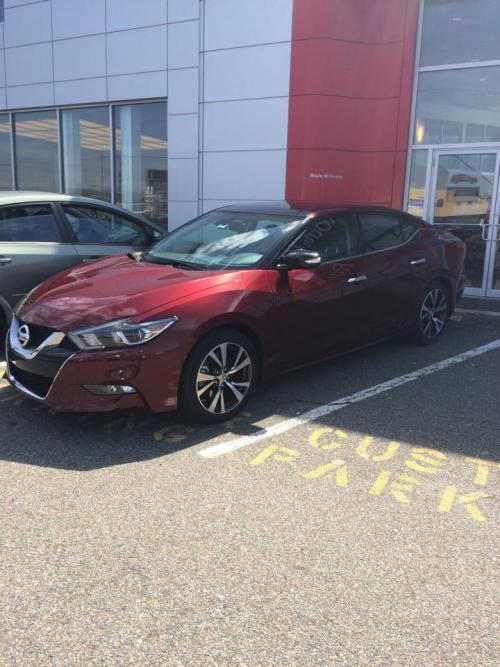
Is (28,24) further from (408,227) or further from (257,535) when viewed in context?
(257,535)

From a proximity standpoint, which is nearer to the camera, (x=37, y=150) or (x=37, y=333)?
(x=37, y=333)

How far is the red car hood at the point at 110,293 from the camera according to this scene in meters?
4.02

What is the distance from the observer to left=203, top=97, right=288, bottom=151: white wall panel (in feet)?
31.7

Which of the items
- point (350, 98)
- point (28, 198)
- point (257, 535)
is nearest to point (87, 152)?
point (350, 98)

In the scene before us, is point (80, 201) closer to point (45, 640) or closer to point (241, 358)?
point (241, 358)

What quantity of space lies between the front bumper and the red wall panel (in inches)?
242

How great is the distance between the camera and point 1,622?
240cm

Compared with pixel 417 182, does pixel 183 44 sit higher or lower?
higher

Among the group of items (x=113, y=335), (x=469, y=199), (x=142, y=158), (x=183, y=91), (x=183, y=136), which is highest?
(x=183, y=91)

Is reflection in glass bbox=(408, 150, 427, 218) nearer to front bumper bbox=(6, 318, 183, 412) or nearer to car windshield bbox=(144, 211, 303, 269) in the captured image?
car windshield bbox=(144, 211, 303, 269)

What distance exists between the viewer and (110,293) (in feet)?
14.0

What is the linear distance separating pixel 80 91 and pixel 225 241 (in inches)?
316

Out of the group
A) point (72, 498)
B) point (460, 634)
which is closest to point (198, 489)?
point (72, 498)

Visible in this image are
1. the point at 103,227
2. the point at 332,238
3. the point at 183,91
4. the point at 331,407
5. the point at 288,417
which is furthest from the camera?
the point at 183,91
